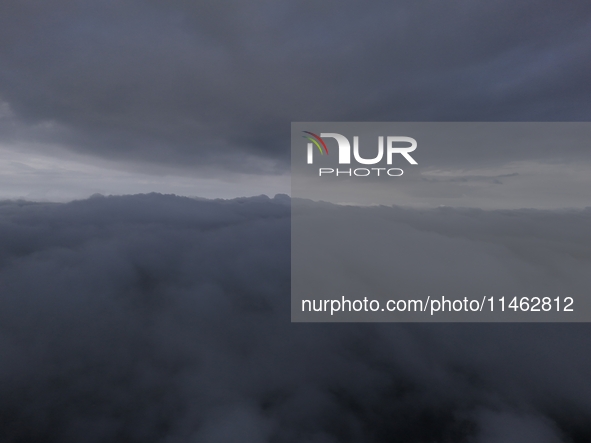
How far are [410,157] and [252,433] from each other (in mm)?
35076

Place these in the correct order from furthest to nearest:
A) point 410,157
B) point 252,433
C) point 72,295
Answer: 1. point 72,295
2. point 252,433
3. point 410,157

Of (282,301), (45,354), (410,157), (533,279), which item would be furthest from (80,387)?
(533,279)

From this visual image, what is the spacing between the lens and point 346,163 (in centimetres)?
1697

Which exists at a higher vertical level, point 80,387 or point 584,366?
point 80,387

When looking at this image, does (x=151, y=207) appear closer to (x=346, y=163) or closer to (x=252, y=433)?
(x=252, y=433)

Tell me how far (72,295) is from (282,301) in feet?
153

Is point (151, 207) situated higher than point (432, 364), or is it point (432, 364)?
point (151, 207)

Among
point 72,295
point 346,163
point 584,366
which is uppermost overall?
point 346,163

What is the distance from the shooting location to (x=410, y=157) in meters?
16.8

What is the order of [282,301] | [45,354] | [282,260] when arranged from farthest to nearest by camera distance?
[282,260] < [282,301] < [45,354]

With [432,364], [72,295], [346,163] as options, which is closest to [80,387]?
[72,295]

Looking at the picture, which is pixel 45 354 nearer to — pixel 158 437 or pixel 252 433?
pixel 158 437

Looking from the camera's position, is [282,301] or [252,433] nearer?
[252,433]

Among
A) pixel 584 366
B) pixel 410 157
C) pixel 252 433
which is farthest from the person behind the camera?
pixel 584 366
